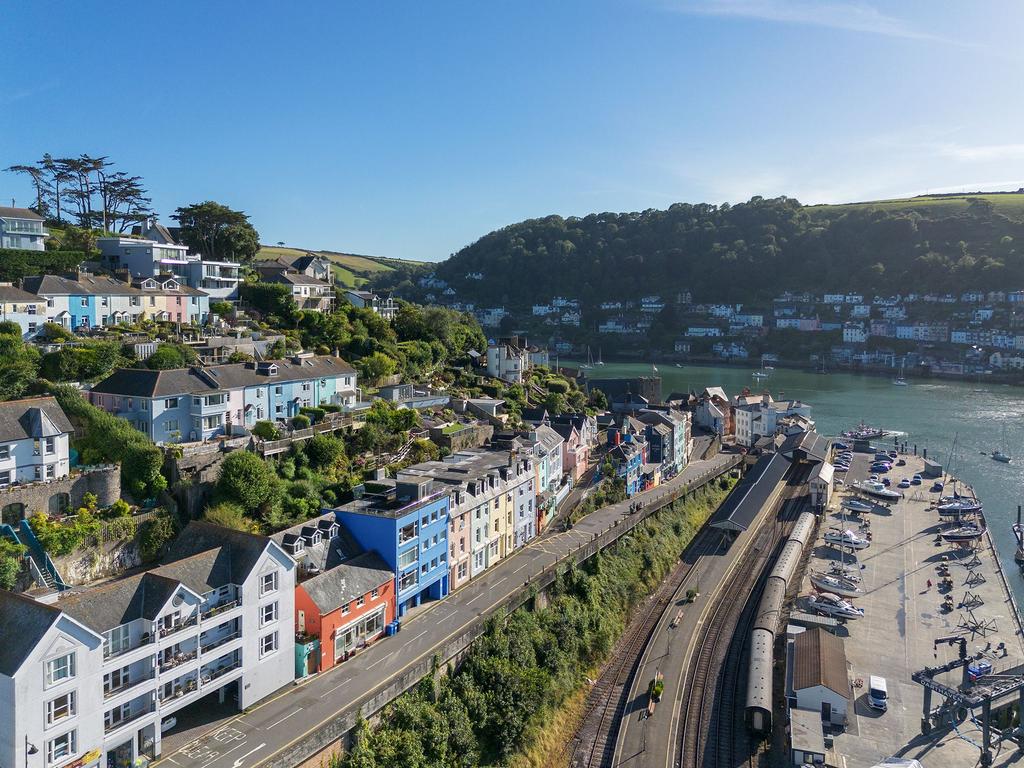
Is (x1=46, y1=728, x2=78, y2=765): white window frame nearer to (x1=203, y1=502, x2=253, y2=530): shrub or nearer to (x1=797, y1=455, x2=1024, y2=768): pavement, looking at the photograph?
(x1=203, y1=502, x2=253, y2=530): shrub

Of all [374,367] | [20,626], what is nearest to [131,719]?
[20,626]

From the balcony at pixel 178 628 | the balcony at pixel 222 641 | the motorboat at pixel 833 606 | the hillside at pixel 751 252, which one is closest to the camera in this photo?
the balcony at pixel 178 628

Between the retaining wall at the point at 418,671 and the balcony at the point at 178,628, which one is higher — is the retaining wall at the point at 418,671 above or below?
below

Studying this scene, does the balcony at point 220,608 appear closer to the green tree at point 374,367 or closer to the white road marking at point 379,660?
the white road marking at point 379,660

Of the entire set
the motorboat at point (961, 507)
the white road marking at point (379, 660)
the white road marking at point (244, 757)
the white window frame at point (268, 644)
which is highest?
the white window frame at point (268, 644)

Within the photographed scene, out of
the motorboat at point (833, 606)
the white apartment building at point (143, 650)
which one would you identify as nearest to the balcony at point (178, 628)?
the white apartment building at point (143, 650)

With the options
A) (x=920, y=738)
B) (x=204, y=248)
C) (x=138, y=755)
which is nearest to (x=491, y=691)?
(x=138, y=755)

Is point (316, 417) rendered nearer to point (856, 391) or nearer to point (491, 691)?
point (491, 691)
